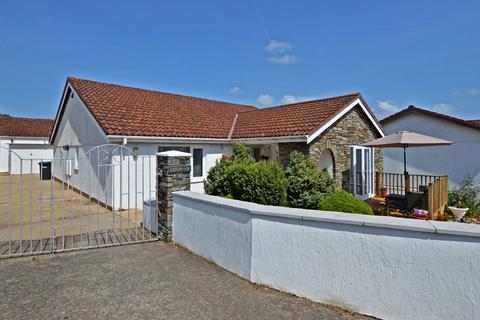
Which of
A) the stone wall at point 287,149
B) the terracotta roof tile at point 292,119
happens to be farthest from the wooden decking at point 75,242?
the terracotta roof tile at point 292,119

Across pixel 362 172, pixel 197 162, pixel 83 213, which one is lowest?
pixel 83 213

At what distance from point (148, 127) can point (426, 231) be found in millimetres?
11055

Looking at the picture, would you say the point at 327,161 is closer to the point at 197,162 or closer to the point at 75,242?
the point at 197,162

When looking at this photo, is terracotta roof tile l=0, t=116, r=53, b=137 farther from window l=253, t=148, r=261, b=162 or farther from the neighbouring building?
the neighbouring building

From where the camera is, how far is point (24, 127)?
30125mm

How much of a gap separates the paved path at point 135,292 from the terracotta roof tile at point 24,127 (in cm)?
2950

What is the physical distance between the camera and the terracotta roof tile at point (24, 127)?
28.4 m

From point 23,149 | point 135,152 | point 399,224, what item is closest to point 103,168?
point 135,152

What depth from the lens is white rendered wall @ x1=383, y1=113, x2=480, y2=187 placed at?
1655cm

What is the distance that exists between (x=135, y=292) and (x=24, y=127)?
34.1 m

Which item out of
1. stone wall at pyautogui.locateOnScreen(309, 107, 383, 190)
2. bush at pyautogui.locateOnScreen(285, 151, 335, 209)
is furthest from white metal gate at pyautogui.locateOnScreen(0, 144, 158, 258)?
stone wall at pyautogui.locateOnScreen(309, 107, 383, 190)

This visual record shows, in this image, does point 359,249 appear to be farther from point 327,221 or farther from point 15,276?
point 15,276

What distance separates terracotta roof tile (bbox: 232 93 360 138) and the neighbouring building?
26.8 feet

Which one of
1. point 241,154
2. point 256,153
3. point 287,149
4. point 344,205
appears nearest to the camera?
point 344,205
